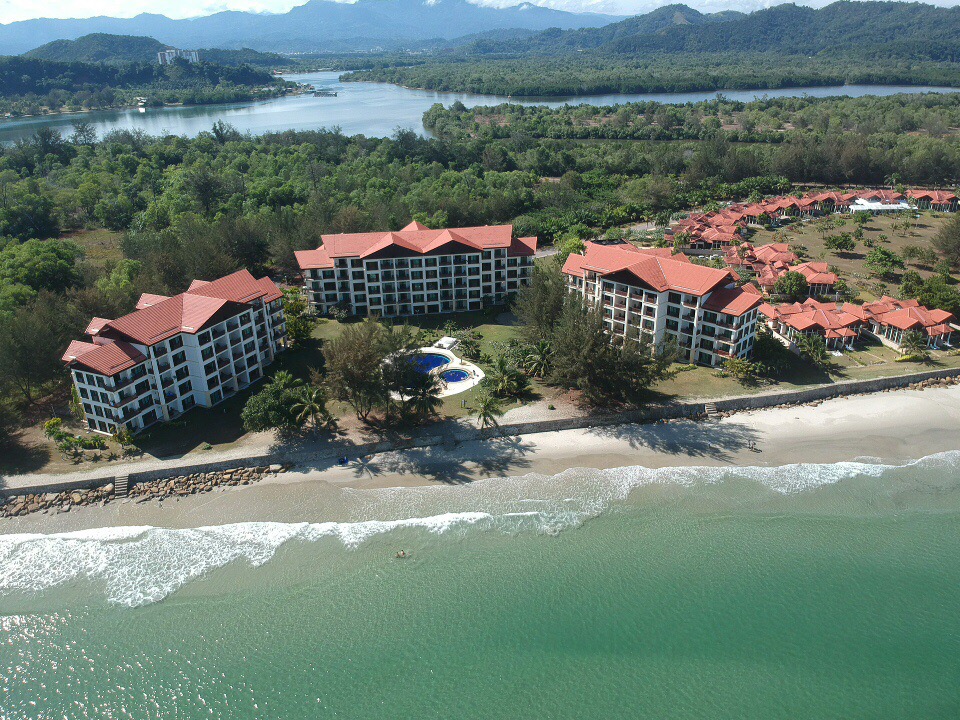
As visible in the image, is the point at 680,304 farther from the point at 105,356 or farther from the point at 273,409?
the point at 105,356

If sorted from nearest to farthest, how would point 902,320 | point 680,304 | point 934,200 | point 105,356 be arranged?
point 105,356, point 680,304, point 902,320, point 934,200

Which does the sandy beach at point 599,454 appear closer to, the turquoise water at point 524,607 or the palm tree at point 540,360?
the turquoise water at point 524,607

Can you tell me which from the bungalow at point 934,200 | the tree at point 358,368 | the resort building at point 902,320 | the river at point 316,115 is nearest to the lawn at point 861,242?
the bungalow at point 934,200

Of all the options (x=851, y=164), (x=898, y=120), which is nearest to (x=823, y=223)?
(x=851, y=164)

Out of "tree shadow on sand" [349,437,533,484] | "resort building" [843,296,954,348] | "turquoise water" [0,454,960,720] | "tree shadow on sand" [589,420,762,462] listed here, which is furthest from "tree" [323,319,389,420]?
"resort building" [843,296,954,348]

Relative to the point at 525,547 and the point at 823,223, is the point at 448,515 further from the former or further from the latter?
the point at 823,223

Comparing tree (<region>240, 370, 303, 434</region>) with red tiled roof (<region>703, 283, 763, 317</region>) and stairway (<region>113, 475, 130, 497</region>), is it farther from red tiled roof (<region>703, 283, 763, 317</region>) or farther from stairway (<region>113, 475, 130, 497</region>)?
red tiled roof (<region>703, 283, 763, 317</region>)

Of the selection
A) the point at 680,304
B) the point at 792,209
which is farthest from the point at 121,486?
the point at 792,209
